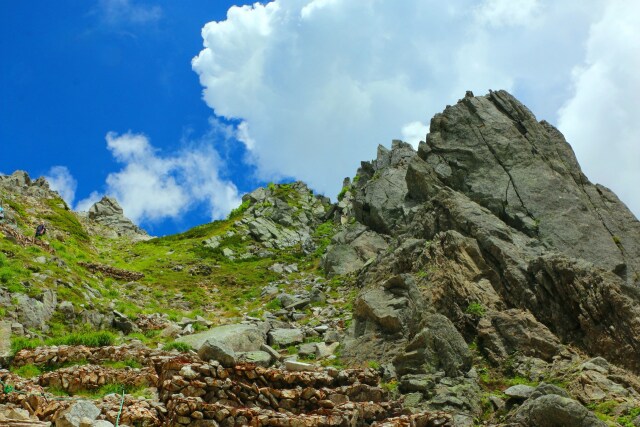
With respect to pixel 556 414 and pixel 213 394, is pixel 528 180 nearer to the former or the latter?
pixel 556 414

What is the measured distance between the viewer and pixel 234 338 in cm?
2159

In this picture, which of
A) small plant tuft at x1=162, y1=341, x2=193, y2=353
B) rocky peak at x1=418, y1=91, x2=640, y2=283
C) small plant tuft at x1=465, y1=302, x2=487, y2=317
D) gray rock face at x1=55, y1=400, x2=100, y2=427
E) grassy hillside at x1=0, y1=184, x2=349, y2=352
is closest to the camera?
gray rock face at x1=55, y1=400, x2=100, y2=427

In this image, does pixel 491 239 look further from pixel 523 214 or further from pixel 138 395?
pixel 138 395

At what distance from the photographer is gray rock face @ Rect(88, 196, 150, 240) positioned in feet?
288

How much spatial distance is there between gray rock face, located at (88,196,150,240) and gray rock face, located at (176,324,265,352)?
213 feet

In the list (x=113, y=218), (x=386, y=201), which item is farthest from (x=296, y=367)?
(x=113, y=218)

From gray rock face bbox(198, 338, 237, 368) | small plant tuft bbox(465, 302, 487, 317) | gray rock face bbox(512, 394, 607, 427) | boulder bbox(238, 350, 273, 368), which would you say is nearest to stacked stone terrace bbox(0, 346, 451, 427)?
gray rock face bbox(198, 338, 237, 368)

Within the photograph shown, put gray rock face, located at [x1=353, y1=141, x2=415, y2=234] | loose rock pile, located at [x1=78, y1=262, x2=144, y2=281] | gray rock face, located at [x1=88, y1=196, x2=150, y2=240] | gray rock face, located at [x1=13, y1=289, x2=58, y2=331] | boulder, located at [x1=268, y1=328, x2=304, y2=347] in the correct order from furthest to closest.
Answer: gray rock face, located at [x1=88, y1=196, x2=150, y2=240] → gray rock face, located at [x1=353, y1=141, x2=415, y2=234] → loose rock pile, located at [x1=78, y1=262, x2=144, y2=281] → boulder, located at [x1=268, y1=328, x2=304, y2=347] → gray rock face, located at [x1=13, y1=289, x2=58, y2=331]

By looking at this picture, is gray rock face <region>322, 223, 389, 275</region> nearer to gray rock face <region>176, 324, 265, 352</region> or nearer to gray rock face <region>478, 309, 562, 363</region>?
gray rock face <region>176, 324, 265, 352</region>

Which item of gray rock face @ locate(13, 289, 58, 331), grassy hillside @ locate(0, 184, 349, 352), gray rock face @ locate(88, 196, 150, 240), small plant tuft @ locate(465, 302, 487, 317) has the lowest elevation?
small plant tuft @ locate(465, 302, 487, 317)

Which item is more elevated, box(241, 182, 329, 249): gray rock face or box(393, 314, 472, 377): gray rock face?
box(241, 182, 329, 249): gray rock face

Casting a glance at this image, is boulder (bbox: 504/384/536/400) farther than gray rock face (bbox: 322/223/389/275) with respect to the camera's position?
No

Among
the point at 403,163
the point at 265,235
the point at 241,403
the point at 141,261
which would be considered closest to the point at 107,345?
the point at 241,403

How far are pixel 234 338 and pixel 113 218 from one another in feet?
261
